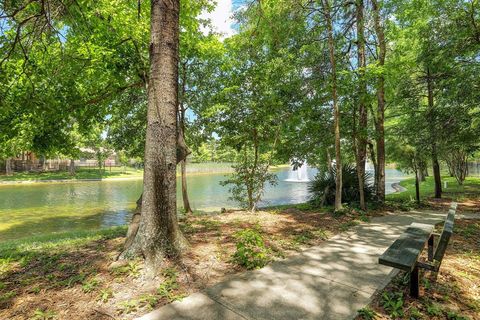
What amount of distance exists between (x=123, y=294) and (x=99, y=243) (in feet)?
8.09

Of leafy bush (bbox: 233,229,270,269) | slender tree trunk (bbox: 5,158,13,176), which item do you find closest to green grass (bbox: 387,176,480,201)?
leafy bush (bbox: 233,229,270,269)

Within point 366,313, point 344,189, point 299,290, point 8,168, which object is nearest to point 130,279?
point 299,290

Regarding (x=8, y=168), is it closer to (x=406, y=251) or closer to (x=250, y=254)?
(x=250, y=254)

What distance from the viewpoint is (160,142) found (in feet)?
11.1

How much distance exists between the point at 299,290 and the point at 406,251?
1.13 metres

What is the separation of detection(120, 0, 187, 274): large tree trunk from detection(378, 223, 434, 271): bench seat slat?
95.4 inches

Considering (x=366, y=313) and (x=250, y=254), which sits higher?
(x=250, y=254)

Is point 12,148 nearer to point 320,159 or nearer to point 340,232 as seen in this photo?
point 340,232

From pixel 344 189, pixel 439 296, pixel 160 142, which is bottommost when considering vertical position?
pixel 439 296

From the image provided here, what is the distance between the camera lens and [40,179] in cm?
2717

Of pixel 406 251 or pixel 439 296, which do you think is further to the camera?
pixel 439 296

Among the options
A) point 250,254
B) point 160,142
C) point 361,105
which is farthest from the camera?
point 361,105

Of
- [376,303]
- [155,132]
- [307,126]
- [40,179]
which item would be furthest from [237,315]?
[40,179]

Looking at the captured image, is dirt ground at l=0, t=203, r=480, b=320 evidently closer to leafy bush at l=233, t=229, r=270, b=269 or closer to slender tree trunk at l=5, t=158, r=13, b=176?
leafy bush at l=233, t=229, r=270, b=269
